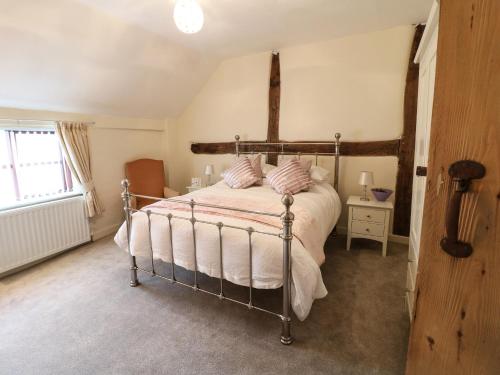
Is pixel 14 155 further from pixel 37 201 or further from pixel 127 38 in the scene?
pixel 127 38

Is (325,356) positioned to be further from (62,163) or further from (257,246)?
(62,163)

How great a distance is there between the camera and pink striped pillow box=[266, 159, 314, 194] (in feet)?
9.67

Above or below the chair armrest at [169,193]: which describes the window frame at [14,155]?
above

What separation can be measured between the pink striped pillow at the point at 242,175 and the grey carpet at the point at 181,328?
1.26 meters

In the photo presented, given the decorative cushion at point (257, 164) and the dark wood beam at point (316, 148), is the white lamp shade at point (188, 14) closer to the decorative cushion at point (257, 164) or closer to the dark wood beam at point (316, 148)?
the decorative cushion at point (257, 164)

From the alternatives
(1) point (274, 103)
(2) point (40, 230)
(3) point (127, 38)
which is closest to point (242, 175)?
(1) point (274, 103)

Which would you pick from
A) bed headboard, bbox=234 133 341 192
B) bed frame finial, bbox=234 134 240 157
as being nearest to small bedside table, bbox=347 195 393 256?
bed headboard, bbox=234 133 341 192

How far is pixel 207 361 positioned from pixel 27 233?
7.80 feet

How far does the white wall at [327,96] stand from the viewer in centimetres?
316

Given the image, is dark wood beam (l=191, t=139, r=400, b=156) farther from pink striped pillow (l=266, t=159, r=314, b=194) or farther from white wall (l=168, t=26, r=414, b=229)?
pink striped pillow (l=266, t=159, r=314, b=194)

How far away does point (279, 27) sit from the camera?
117 inches

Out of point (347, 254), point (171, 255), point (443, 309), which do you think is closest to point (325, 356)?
point (443, 309)

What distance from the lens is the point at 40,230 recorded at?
111 inches

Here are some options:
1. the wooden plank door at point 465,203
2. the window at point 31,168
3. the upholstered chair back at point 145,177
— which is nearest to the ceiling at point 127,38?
the window at point 31,168
